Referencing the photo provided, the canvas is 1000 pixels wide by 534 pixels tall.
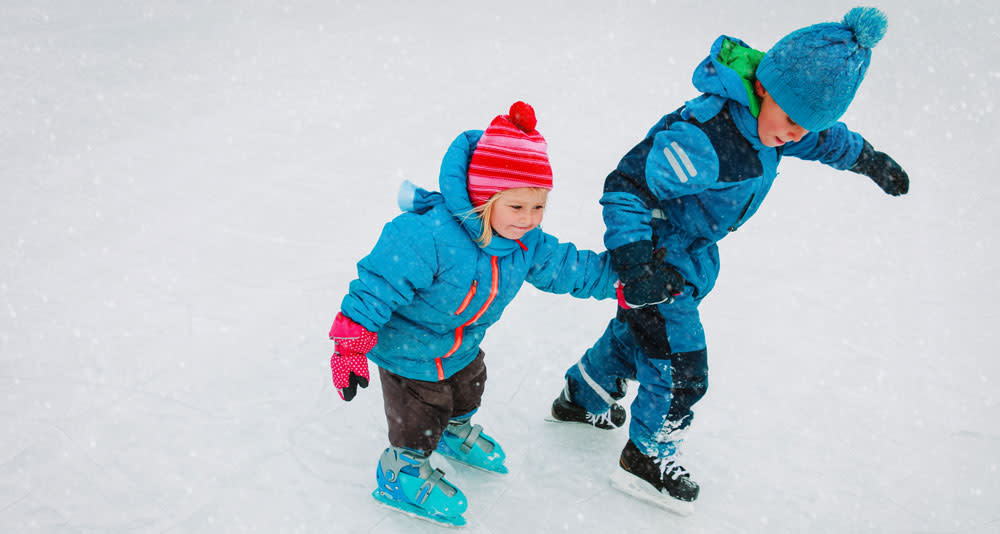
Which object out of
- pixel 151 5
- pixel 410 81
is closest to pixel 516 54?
pixel 410 81

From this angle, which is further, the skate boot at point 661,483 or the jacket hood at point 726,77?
the skate boot at point 661,483

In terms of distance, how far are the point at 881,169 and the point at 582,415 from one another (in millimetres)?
1210

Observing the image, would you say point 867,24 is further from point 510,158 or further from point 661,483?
point 661,483

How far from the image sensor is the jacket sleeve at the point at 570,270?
1874mm

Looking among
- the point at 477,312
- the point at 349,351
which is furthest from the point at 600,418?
the point at 349,351

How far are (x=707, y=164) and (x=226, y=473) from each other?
5.29 ft

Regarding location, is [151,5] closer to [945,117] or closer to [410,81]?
[410,81]

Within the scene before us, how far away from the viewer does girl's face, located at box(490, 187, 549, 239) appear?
5.41 feet

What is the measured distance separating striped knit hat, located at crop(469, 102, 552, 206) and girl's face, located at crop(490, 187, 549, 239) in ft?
0.07

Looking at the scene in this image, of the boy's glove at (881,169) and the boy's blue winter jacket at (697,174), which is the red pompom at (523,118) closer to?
the boy's blue winter jacket at (697,174)

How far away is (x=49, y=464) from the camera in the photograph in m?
2.01

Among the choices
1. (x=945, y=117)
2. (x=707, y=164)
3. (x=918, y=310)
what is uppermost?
(x=945, y=117)

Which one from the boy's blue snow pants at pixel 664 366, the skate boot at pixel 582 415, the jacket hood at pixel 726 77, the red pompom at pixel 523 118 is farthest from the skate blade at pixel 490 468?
the jacket hood at pixel 726 77

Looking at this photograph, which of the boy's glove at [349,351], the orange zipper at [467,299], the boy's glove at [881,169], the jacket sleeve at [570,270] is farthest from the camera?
the boy's glove at [881,169]
